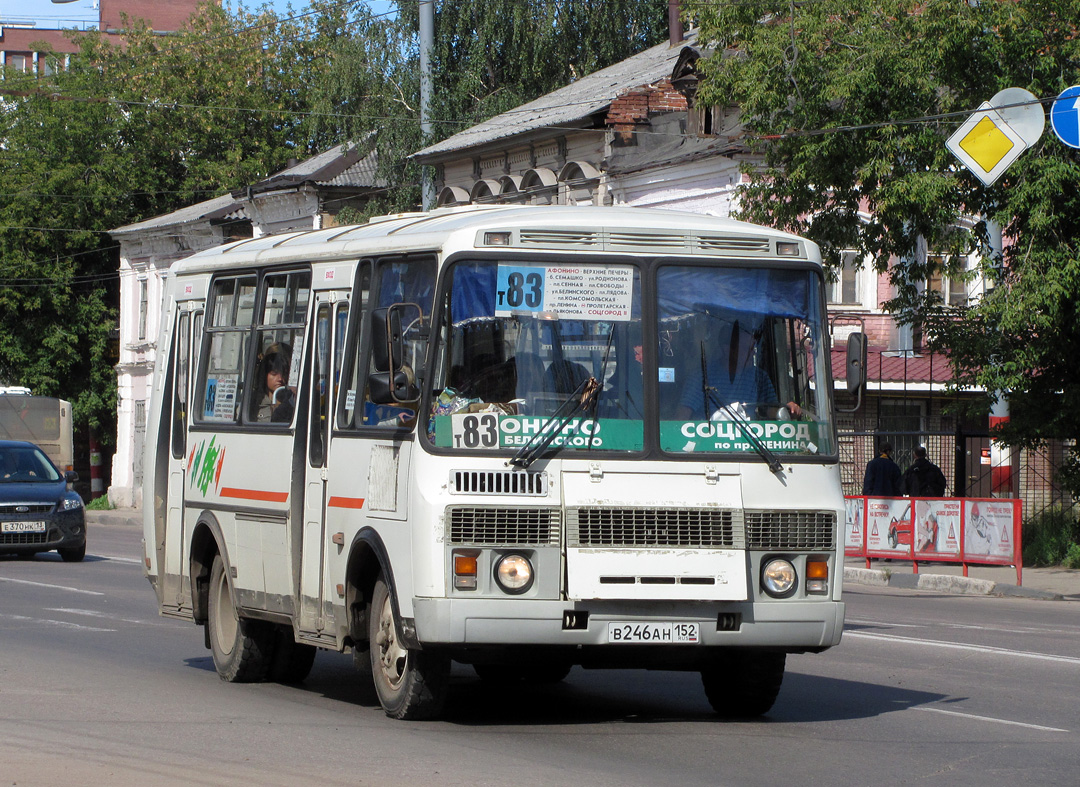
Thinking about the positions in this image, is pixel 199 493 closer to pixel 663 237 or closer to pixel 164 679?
pixel 164 679

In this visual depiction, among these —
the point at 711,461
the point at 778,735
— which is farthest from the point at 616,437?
the point at 778,735

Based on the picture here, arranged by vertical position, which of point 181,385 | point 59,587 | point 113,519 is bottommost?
point 113,519

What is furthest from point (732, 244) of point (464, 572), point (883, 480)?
point (883, 480)

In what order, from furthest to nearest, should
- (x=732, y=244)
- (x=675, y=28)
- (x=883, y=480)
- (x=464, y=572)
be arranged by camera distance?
(x=675, y=28) < (x=883, y=480) < (x=732, y=244) < (x=464, y=572)

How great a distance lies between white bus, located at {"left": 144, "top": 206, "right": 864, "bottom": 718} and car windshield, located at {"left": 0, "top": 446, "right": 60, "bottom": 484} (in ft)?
51.2

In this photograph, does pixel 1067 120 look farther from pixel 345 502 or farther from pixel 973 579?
pixel 345 502

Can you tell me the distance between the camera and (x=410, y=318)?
9102 millimetres

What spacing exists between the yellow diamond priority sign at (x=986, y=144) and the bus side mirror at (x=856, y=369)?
13.4 m

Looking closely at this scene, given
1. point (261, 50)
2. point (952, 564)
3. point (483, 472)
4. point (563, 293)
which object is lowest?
point (952, 564)

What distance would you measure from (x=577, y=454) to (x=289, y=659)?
11.3 ft

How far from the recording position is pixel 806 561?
9.02 m

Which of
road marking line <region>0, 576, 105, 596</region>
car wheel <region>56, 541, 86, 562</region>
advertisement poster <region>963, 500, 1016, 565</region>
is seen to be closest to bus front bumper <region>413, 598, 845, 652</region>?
road marking line <region>0, 576, 105, 596</region>

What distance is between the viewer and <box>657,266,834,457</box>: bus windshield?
29.5 ft

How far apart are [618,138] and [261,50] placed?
3265cm
